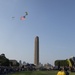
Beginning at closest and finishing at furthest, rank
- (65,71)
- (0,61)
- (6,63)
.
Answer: (65,71) < (0,61) < (6,63)

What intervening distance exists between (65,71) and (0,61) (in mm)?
115671

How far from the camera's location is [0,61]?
127 metres

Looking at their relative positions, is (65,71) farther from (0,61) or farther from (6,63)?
(6,63)

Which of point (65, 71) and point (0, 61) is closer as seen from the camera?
point (65, 71)

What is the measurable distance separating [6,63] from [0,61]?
1056 centimetres

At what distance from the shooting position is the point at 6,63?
137125 mm

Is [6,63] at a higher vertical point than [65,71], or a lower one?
higher

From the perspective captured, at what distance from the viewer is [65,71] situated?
1312cm

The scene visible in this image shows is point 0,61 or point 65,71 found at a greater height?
point 0,61

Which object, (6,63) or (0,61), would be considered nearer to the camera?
(0,61)

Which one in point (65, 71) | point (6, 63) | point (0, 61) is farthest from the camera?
point (6, 63)

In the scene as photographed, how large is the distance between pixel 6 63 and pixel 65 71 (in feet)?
412

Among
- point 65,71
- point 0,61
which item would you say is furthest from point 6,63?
point 65,71
